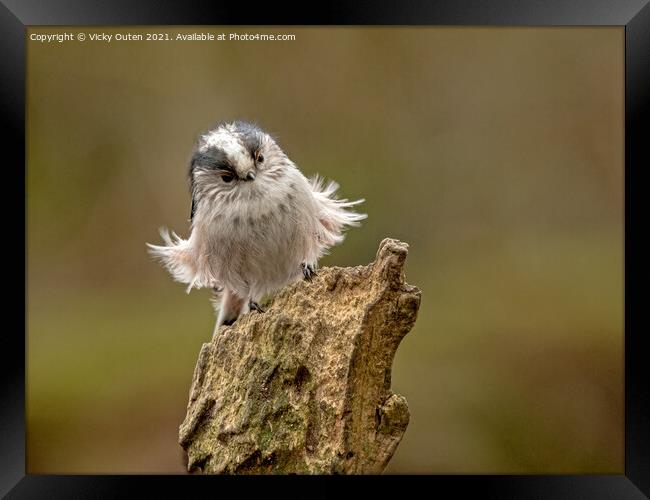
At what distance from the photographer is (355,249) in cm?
510

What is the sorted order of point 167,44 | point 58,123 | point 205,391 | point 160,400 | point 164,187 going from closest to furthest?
point 205,391, point 167,44, point 58,123, point 160,400, point 164,187

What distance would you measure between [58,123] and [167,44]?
0.68 m

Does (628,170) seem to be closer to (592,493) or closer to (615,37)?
(615,37)

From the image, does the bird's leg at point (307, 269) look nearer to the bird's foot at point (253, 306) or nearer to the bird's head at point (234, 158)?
the bird's foot at point (253, 306)

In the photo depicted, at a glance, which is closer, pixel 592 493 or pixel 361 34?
pixel 592 493

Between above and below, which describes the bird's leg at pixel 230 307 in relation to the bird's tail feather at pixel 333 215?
below

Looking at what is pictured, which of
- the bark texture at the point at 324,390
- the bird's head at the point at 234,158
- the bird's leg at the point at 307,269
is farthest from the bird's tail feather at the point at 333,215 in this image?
the bark texture at the point at 324,390

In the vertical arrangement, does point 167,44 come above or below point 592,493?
Result: above

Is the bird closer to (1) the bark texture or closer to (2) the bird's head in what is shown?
(2) the bird's head
